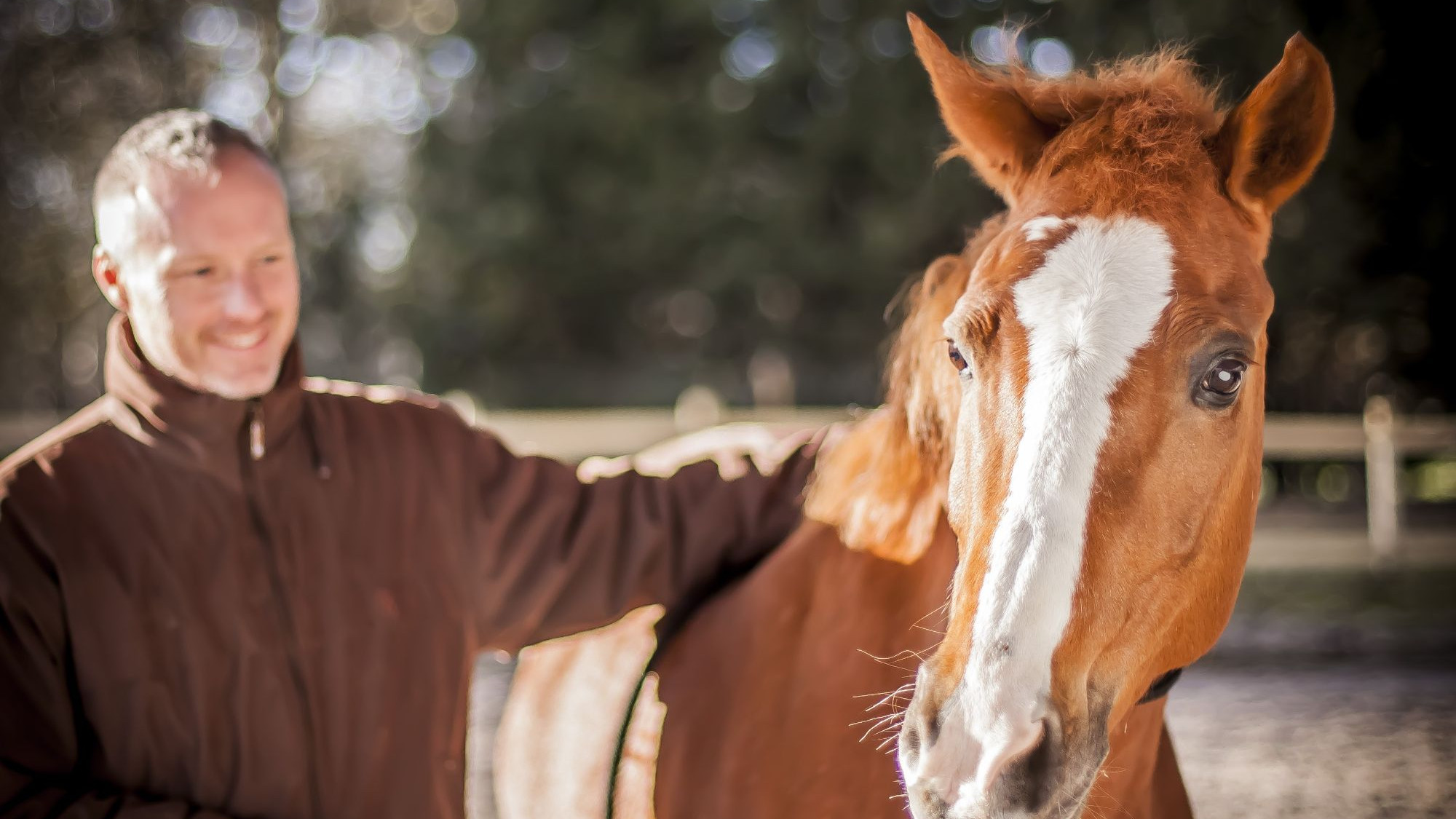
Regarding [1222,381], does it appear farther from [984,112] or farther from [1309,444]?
[1309,444]

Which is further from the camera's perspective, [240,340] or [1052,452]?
[240,340]

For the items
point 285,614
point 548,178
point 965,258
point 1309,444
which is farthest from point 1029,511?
point 548,178

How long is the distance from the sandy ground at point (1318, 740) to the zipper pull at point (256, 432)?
3.72 metres

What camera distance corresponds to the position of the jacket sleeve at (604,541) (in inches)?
73.8

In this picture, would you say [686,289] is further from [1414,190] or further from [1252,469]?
[1252,469]

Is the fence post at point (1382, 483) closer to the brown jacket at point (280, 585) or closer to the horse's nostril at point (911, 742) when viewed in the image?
the brown jacket at point (280, 585)

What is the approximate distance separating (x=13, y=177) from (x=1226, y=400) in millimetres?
15672

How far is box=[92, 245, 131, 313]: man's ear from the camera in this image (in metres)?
1.59

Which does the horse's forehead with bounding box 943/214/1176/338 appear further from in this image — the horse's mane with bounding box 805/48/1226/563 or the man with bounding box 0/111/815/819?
the man with bounding box 0/111/815/819

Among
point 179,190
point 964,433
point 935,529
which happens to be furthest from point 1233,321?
point 179,190

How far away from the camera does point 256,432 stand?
5.23 ft

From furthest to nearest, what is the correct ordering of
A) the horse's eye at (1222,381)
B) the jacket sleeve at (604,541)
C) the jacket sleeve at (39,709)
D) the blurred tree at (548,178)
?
the blurred tree at (548,178) → the jacket sleeve at (604,541) → the jacket sleeve at (39,709) → the horse's eye at (1222,381)

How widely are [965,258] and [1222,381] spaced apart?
0.46 m

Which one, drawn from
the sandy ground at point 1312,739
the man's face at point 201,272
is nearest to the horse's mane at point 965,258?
the man's face at point 201,272
